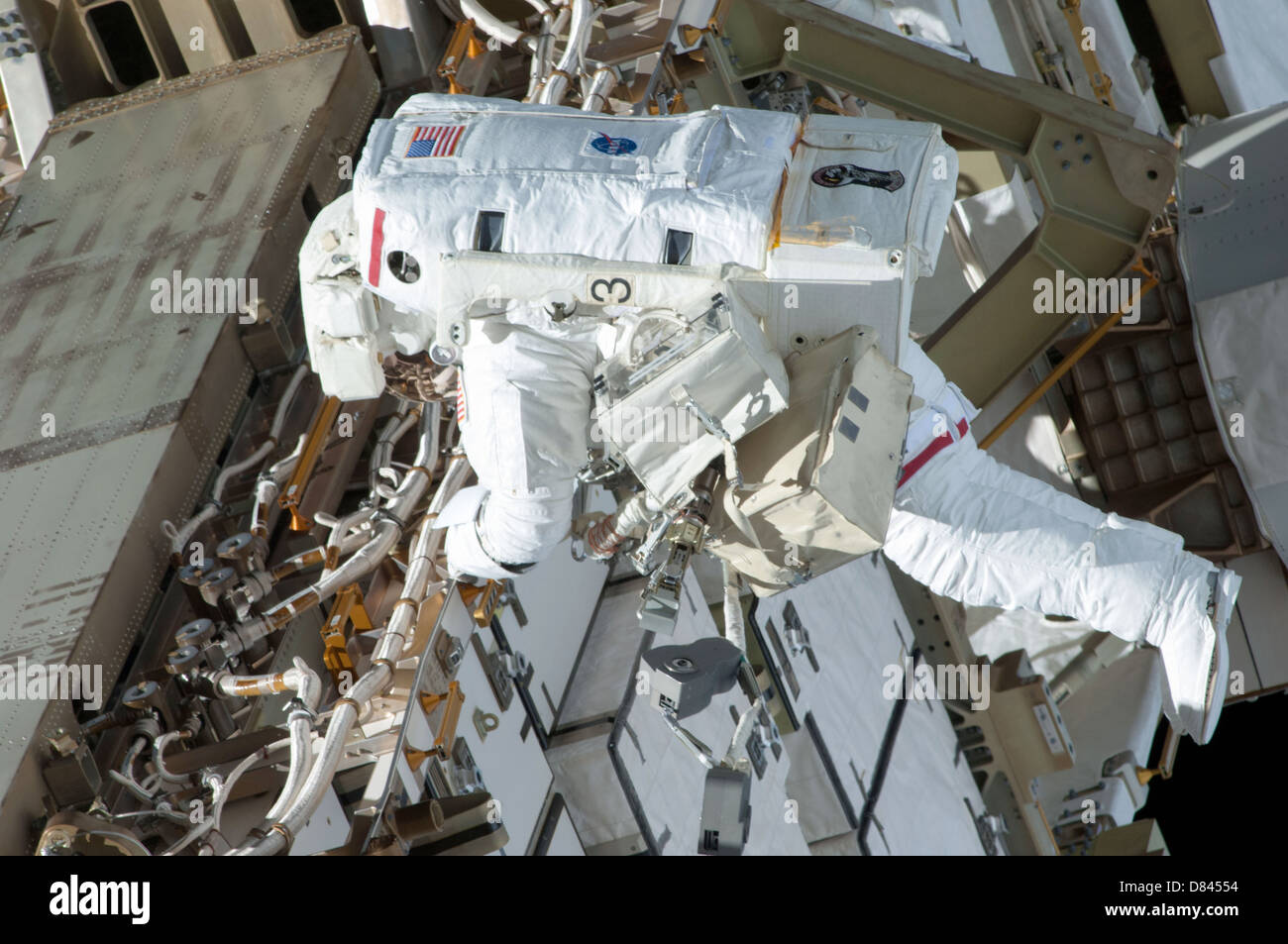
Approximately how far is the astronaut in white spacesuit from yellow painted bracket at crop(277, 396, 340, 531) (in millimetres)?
587

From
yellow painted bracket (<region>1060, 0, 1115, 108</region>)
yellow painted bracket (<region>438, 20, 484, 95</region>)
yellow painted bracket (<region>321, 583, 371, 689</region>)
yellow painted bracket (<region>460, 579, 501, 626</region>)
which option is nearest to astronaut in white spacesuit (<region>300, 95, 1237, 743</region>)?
yellow painted bracket (<region>460, 579, 501, 626</region>)

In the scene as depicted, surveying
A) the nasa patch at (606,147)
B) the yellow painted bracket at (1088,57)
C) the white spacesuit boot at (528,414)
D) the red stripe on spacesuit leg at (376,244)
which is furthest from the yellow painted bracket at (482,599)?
the yellow painted bracket at (1088,57)

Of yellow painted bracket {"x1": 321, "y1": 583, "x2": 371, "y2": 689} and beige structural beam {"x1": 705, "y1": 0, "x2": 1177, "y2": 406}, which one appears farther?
beige structural beam {"x1": 705, "y1": 0, "x2": 1177, "y2": 406}

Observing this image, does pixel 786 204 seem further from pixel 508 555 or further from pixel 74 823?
pixel 74 823

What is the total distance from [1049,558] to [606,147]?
4.10 ft

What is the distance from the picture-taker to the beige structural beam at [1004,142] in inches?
183

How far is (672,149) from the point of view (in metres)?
3.15

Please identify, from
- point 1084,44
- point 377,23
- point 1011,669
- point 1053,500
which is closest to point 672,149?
point 1053,500

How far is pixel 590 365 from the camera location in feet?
10.4

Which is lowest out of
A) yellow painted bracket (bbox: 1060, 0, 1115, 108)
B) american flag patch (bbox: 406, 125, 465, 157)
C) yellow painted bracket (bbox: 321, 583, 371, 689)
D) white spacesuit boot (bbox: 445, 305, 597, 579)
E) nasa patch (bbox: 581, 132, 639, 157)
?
yellow painted bracket (bbox: 1060, 0, 1115, 108)

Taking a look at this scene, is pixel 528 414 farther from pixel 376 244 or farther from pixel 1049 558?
pixel 1049 558

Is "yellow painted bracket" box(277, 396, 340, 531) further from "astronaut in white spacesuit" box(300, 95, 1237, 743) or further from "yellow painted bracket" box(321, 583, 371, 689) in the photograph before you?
"astronaut in white spacesuit" box(300, 95, 1237, 743)

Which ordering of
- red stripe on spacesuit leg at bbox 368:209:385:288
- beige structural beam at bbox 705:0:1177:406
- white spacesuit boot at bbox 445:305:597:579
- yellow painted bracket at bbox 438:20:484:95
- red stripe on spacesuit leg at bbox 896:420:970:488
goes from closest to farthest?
white spacesuit boot at bbox 445:305:597:579, red stripe on spacesuit leg at bbox 368:209:385:288, red stripe on spacesuit leg at bbox 896:420:970:488, beige structural beam at bbox 705:0:1177:406, yellow painted bracket at bbox 438:20:484:95

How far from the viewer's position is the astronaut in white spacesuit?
3094 millimetres
